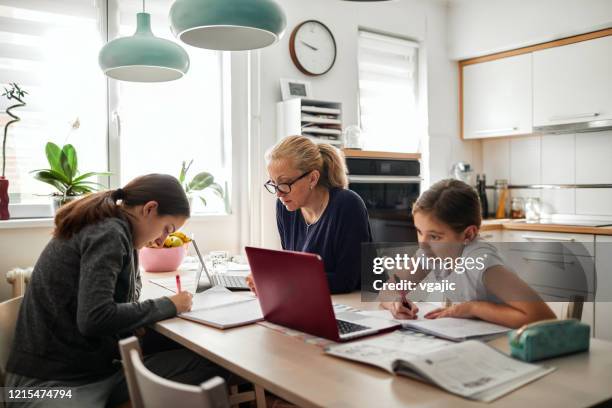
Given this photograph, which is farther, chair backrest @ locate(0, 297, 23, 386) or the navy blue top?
the navy blue top

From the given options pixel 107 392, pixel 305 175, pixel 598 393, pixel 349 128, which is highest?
pixel 349 128

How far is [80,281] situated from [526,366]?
3.55ft

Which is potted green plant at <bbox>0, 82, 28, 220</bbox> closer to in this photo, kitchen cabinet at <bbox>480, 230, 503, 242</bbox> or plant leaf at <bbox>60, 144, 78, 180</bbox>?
plant leaf at <bbox>60, 144, 78, 180</bbox>

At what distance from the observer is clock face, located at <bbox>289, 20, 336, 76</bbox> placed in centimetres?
353

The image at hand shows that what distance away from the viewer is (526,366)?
3.56ft

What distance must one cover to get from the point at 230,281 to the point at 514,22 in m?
3.02

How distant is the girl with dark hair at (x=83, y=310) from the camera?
1.42m

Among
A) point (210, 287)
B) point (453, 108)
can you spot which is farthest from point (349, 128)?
point (210, 287)

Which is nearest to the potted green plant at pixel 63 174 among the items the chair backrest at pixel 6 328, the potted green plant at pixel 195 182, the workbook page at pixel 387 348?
the potted green plant at pixel 195 182

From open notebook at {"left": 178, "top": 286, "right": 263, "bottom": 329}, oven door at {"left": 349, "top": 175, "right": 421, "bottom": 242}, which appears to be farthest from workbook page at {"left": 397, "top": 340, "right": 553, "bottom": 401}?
oven door at {"left": 349, "top": 175, "right": 421, "bottom": 242}

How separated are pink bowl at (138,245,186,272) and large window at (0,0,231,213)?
27.1 inches

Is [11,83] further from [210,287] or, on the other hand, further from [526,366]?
[526,366]

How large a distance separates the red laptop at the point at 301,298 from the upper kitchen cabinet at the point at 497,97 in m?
3.02

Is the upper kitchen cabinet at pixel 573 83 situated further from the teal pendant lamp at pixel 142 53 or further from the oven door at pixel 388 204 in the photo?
the teal pendant lamp at pixel 142 53
